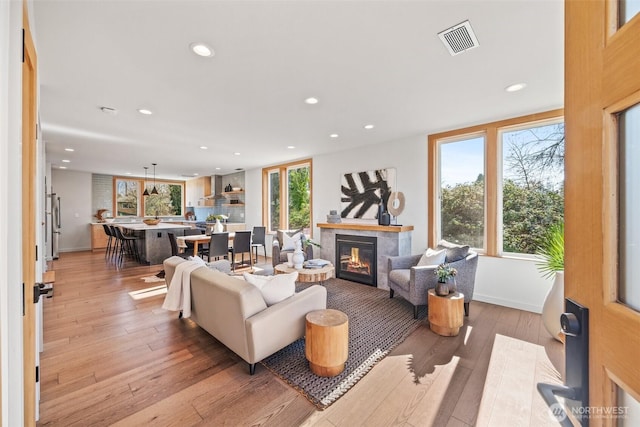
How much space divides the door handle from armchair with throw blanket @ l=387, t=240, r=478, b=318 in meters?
2.55

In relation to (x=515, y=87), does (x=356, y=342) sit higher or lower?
lower

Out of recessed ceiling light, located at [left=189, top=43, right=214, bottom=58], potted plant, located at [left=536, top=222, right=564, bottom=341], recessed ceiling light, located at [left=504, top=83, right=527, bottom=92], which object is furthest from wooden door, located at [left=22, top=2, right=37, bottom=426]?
potted plant, located at [left=536, top=222, right=564, bottom=341]

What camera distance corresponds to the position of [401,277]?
11.3 ft

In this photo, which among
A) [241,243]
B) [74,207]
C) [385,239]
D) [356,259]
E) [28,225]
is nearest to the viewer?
[28,225]

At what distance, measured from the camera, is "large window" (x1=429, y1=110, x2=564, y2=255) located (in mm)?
3336

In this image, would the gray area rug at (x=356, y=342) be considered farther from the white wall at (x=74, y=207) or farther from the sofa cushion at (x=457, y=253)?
the white wall at (x=74, y=207)

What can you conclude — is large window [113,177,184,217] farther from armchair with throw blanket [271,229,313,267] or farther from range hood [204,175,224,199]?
armchair with throw blanket [271,229,313,267]

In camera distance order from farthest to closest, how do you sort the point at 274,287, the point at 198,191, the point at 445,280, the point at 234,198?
the point at 198,191
the point at 234,198
the point at 445,280
the point at 274,287

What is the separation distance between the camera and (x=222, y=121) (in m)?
3.72

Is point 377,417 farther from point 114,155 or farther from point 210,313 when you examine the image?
point 114,155

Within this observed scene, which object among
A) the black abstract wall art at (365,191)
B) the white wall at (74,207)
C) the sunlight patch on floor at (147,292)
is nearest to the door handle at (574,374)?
the black abstract wall art at (365,191)

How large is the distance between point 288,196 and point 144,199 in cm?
614

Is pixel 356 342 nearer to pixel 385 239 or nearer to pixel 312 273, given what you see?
pixel 312 273

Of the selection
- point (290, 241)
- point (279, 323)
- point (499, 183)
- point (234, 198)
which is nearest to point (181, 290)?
point (279, 323)
